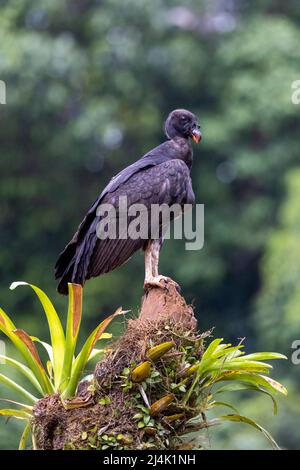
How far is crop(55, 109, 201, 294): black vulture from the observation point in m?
8.04

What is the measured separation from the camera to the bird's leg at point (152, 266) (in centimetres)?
755

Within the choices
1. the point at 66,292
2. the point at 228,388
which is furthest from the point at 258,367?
the point at 66,292

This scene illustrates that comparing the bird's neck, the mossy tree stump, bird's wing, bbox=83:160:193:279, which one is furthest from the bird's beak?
the mossy tree stump

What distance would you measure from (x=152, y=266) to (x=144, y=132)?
18.3 meters

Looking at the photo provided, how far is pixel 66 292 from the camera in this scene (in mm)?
8031

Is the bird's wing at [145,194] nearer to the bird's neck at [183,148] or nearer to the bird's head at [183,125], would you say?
the bird's neck at [183,148]

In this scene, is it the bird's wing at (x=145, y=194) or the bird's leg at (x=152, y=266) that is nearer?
the bird's leg at (x=152, y=266)

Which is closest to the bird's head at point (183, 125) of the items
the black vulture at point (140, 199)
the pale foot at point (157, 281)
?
the black vulture at point (140, 199)

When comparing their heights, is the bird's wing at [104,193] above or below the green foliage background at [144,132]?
below

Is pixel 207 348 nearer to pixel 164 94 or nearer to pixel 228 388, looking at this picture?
pixel 228 388

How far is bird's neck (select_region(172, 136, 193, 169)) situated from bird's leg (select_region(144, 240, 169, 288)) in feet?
2.84

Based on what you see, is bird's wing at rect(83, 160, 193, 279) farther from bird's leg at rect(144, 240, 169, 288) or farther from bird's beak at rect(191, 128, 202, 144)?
bird's beak at rect(191, 128, 202, 144)

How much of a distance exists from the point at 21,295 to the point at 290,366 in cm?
655

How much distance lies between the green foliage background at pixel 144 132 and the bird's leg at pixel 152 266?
14.5m
